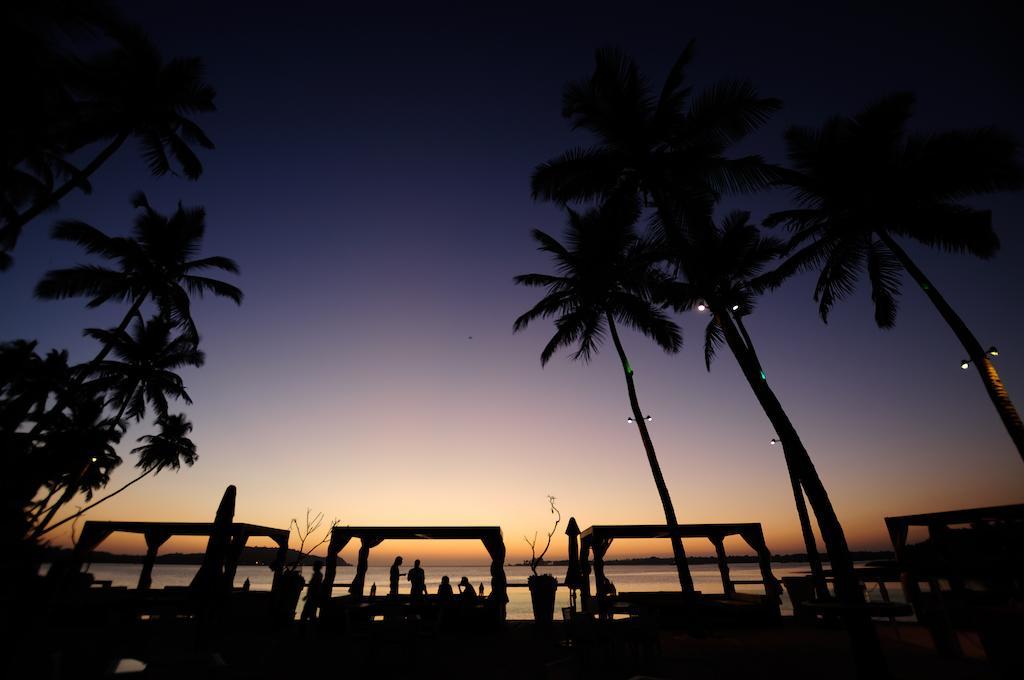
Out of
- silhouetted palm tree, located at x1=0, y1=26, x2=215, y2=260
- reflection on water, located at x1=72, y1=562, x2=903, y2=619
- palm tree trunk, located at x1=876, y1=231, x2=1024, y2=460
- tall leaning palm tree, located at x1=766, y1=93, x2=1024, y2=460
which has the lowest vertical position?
reflection on water, located at x1=72, y1=562, x2=903, y2=619

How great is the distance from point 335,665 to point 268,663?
143 cm

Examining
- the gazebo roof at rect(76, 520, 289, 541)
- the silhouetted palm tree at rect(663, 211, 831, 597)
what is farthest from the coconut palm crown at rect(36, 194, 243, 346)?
the silhouetted palm tree at rect(663, 211, 831, 597)

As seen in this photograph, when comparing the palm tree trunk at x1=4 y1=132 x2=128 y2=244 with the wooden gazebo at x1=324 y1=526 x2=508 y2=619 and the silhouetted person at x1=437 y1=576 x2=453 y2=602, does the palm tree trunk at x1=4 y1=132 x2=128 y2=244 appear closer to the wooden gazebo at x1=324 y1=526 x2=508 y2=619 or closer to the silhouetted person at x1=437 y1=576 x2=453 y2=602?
the wooden gazebo at x1=324 y1=526 x2=508 y2=619

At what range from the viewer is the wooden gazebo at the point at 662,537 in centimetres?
1416

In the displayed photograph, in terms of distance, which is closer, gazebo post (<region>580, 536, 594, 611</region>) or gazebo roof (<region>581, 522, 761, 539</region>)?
gazebo post (<region>580, 536, 594, 611</region>)

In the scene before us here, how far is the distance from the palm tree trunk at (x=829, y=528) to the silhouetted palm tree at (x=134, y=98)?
58.0 feet

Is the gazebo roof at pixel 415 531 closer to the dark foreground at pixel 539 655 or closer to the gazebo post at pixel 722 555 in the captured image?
the dark foreground at pixel 539 655

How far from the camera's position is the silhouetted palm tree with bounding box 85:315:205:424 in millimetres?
21516

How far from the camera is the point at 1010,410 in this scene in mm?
9836

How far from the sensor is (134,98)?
13406 millimetres

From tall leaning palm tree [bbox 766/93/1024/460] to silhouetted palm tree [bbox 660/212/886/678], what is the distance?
2908mm

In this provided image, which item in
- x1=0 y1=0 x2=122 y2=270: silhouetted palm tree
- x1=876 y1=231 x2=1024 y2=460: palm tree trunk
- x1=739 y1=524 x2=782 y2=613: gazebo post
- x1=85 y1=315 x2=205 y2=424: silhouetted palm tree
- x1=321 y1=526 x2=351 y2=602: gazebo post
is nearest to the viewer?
x1=0 y1=0 x2=122 y2=270: silhouetted palm tree

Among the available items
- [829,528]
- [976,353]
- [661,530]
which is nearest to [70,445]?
[829,528]

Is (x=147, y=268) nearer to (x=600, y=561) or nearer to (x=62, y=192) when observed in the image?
(x=62, y=192)
